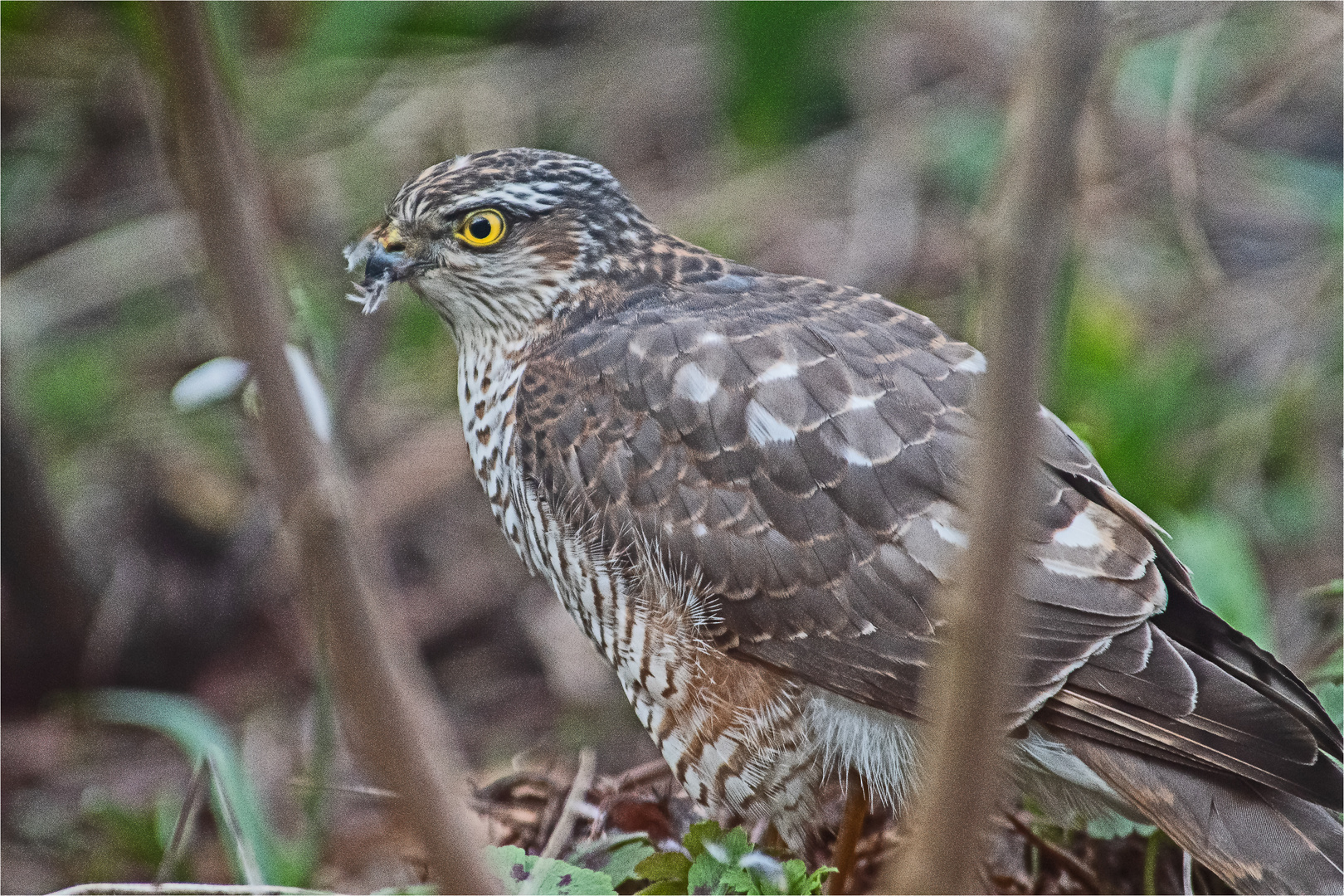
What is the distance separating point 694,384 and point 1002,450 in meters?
1.62

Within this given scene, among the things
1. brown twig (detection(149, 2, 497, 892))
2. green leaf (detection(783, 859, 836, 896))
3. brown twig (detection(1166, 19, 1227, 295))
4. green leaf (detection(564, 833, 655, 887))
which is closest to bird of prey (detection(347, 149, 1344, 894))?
green leaf (detection(564, 833, 655, 887))

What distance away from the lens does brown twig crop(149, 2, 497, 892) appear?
2.95 feet

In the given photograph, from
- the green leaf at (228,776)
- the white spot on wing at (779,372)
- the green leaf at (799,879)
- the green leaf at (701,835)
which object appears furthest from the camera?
the green leaf at (228,776)

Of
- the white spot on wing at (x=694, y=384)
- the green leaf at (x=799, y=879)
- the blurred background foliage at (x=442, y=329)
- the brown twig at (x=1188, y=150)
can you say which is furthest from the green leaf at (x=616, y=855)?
the brown twig at (x=1188, y=150)

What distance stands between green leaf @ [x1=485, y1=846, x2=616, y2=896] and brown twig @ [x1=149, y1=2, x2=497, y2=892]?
4.65 feet

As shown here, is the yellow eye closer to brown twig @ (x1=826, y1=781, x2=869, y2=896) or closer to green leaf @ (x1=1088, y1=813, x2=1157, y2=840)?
brown twig @ (x1=826, y1=781, x2=869, y2=896)

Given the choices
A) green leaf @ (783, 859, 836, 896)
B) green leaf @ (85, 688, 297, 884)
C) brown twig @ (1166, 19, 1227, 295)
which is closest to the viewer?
green leaf @ (783, 859, 836, 896)

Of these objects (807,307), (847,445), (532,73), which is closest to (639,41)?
(532,73)

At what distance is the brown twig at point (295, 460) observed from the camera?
2.95 ft

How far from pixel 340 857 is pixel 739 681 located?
66.7 inches

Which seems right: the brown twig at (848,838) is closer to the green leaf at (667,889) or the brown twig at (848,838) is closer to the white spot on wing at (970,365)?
the green leaf at (667,889)

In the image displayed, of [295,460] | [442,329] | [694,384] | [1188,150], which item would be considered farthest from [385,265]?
[1188,150]

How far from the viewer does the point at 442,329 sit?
570 centimetres

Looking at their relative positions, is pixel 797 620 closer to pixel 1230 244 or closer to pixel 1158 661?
pixel 1158 661
